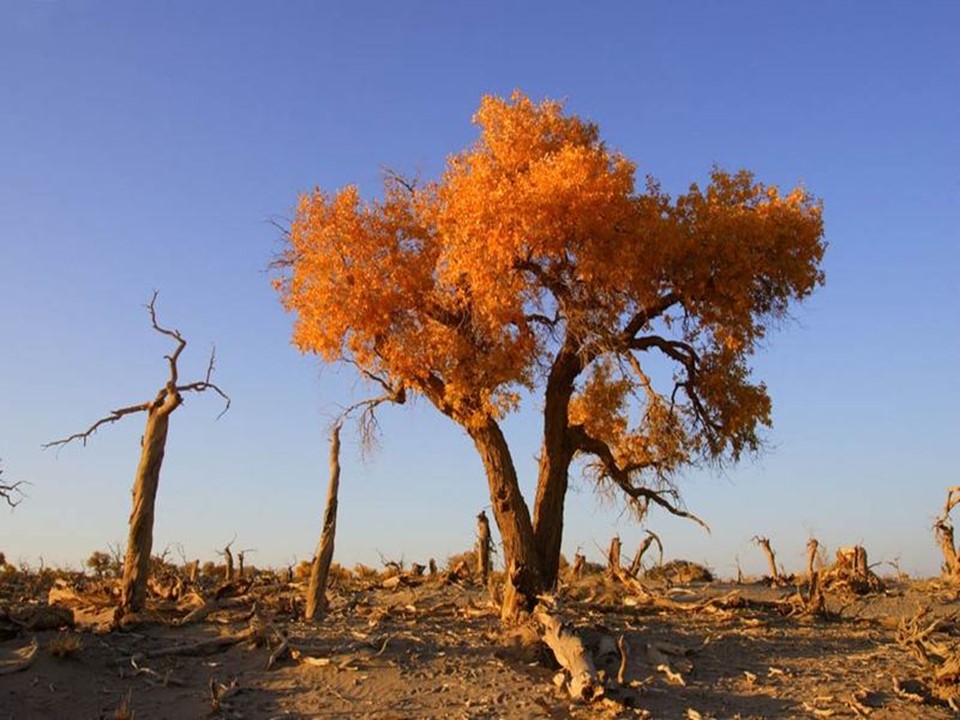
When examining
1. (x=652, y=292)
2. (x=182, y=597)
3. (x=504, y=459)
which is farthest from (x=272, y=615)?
(x=652, y=292)

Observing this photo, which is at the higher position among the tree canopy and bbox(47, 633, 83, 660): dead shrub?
the tree canopy

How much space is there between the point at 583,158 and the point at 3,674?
43.3 feet

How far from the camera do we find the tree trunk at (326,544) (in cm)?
1805

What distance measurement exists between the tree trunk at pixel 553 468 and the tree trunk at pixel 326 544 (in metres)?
4.66

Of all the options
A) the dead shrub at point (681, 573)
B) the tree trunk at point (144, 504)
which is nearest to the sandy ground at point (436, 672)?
the tree trunk at point (144, 504)

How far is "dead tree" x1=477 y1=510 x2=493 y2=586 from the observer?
83.3 ft

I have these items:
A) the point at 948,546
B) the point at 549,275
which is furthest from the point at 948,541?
the point at 549,275

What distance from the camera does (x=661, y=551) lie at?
23.8m

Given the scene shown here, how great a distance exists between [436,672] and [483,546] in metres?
10.7

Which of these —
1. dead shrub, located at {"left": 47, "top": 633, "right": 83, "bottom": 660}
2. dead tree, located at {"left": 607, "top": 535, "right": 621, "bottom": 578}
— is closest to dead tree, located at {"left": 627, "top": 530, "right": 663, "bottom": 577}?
dead tree, located at {"left": 607, "top": 535, "right": 621, "bottom": 578}

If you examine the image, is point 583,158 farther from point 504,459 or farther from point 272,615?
point 272,615

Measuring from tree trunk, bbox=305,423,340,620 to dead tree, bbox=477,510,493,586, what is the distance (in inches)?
278

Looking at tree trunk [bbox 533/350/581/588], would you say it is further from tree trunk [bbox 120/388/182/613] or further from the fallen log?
tree trunk [bbox 120/388/182/613]

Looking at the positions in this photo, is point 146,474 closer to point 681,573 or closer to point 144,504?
point 144,504
